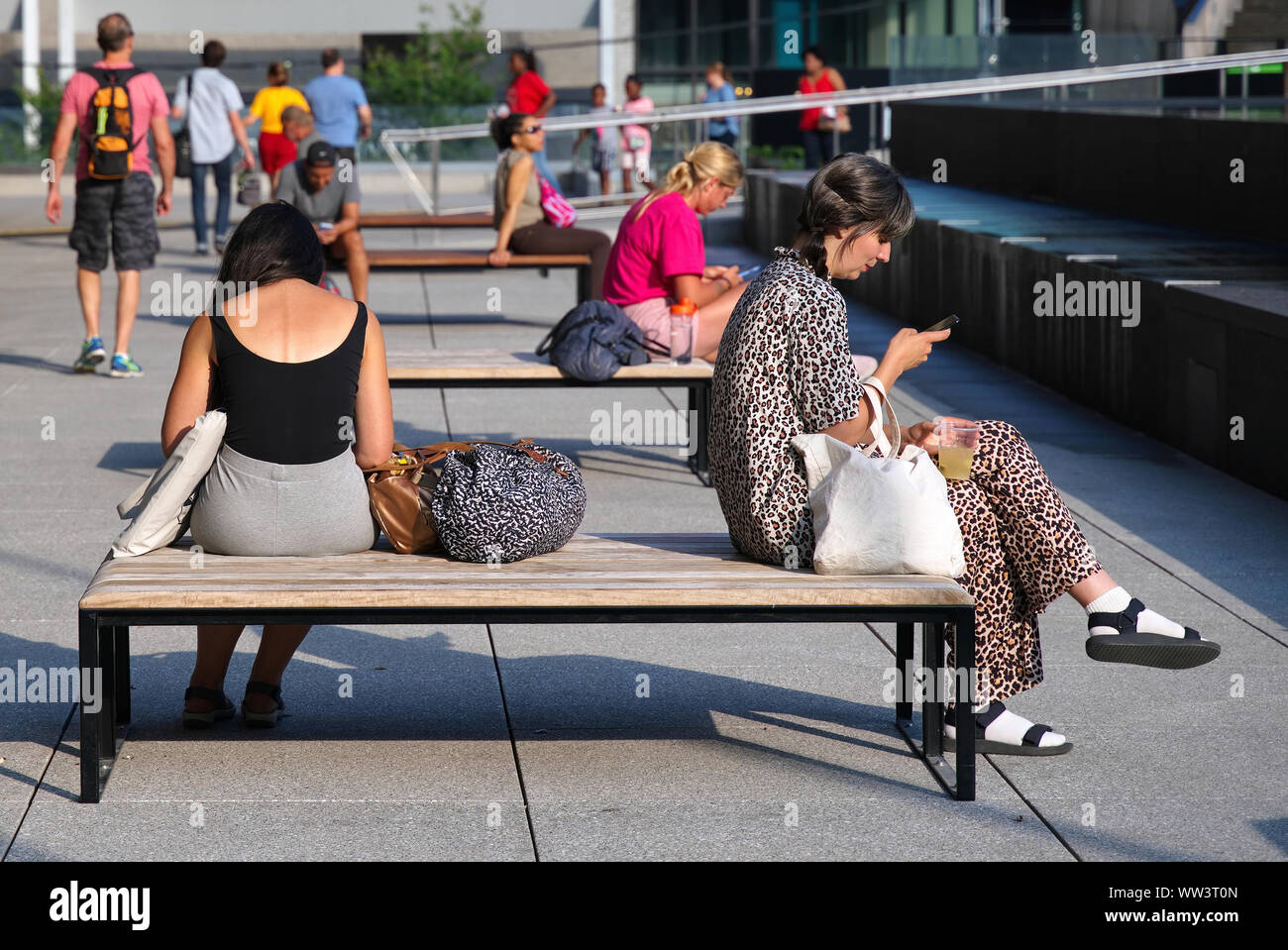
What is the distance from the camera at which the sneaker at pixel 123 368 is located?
10.8 meters

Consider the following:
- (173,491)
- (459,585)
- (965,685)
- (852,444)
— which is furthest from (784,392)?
(173,491)

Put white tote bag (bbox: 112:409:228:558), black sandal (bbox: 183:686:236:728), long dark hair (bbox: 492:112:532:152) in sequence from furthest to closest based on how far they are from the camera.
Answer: long dark hair (bbox: 492:112:532:152), black sandal (bbox: 183:686:236:728), white tote bag (bbox: 112:409:228:558)

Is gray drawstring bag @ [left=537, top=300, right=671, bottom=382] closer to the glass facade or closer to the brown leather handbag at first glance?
the brown leather handbag

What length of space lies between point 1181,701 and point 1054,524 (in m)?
0.94

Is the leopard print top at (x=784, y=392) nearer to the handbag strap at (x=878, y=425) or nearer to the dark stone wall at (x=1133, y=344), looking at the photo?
the handbag strap at (x=878, y=425)

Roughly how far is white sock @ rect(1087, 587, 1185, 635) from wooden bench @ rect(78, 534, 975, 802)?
443mm

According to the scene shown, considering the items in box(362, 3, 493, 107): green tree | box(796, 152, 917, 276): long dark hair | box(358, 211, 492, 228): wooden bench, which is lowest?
box(796, 152, 917, 276): long dark hair

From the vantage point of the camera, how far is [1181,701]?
512 cm

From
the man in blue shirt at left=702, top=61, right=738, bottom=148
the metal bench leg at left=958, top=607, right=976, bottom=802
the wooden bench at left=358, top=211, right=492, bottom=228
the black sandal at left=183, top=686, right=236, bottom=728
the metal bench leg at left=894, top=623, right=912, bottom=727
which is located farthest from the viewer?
the man in blue shirt at left=702, top=61, right=738, bottom=148

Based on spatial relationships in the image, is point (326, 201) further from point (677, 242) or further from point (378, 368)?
point (378, 368)

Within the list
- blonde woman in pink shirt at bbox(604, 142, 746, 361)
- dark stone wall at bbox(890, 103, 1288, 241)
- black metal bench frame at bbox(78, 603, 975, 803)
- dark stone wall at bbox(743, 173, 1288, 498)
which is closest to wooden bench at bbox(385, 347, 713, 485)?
blonde woman in pink shirt at bbox(604, 142, 746, 361)

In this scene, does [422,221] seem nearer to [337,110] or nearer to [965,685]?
[337,110]

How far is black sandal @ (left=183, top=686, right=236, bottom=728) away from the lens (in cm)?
479
